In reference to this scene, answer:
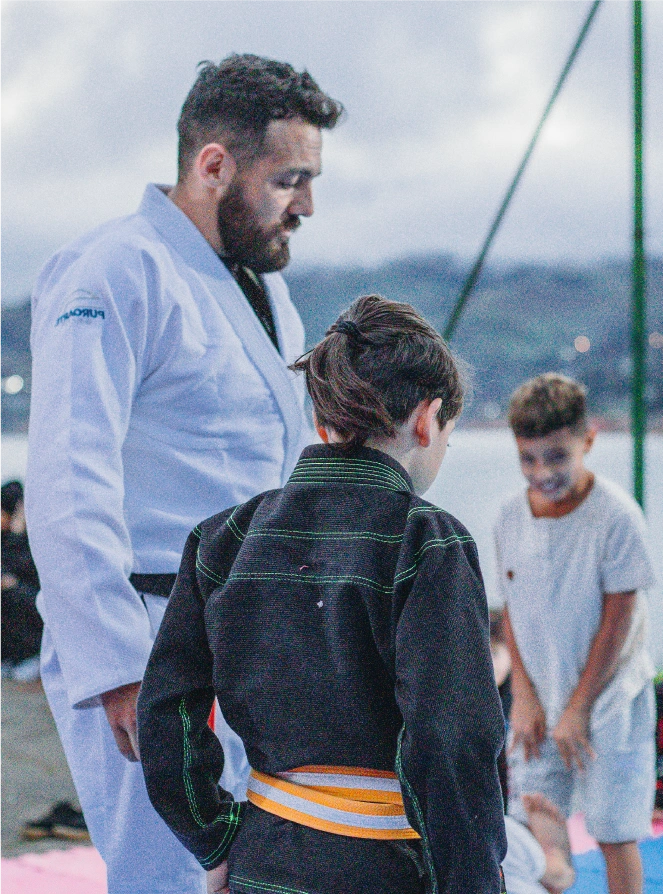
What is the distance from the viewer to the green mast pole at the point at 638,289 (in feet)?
11.0

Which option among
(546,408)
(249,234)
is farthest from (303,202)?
(546,408)

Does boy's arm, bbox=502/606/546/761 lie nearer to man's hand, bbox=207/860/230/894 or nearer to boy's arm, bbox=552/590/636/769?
boy's arm, bbox=552/590/636/769

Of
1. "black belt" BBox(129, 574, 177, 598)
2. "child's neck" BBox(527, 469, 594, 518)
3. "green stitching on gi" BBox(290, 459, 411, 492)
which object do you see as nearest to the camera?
"green stitching on gi" BBox(290, 459, 411, 492)

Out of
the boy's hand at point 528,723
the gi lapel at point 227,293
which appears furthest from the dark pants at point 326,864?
the boy's hand at point 528,723

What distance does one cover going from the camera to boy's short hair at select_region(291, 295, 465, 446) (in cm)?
113

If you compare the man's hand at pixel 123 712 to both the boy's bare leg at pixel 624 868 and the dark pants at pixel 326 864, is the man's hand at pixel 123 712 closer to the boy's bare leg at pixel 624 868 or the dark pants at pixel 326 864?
the dark pants at pixel 326 864

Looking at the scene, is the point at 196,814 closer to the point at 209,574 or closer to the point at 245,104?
the point at 209,574

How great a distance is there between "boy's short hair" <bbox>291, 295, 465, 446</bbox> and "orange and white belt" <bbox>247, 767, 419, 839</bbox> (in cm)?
36

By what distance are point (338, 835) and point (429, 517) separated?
1.15 ft

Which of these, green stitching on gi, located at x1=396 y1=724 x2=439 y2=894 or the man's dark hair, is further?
the man's dark hair

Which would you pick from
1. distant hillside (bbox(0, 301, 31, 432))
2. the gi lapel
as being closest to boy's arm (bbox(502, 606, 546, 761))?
the gi lapel

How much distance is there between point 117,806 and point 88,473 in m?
0.48

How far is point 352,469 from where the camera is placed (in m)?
1.13

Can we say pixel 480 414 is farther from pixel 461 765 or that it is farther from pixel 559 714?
pixel 461 765
